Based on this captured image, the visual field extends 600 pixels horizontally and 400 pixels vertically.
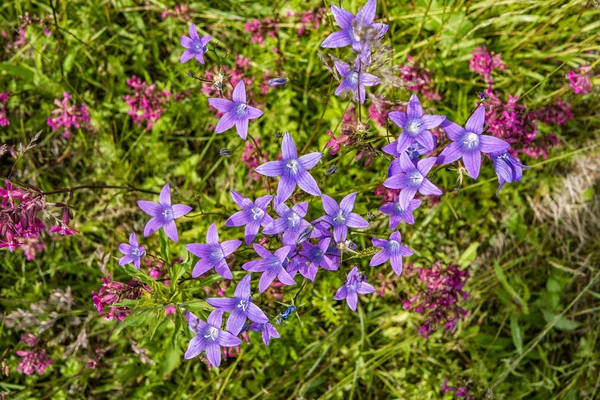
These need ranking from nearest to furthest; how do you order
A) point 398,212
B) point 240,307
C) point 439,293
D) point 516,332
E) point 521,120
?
point 240,307
point 398,212
point 521,120
point 439,293
point 516,332

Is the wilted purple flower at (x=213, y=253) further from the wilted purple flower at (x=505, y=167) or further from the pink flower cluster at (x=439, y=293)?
the pink flower cluster at (x=439, y=293)

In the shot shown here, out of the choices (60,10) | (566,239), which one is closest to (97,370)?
(60,10)

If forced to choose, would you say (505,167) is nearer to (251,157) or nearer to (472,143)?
(472,143)

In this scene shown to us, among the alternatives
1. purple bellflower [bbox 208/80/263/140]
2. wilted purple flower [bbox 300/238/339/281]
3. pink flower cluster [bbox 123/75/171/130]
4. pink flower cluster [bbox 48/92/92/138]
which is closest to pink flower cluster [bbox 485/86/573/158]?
wilted purple flower [bbox 300/238/339/281]

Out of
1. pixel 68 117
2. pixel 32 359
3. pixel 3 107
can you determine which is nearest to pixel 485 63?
pixel 68 117

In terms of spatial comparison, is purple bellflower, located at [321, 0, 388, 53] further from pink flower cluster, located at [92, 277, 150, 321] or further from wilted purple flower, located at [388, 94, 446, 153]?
pink flower cluster, located at [92, 277, 150, 321]

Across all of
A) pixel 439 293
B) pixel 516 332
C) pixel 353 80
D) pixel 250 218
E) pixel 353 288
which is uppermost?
pixel 353 80
